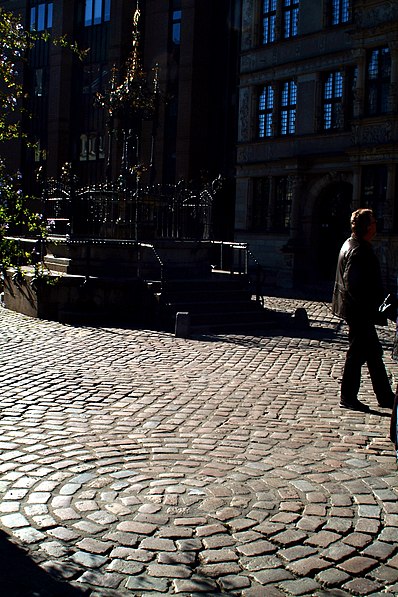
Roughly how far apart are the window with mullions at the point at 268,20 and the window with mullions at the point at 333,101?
4.03 meters

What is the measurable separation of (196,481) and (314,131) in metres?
24.7

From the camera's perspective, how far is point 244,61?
3164 cm

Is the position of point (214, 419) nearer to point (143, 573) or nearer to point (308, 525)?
point (308, 525)

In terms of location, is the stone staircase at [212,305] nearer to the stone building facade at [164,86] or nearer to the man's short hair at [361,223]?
the man's short hair at [361,223]

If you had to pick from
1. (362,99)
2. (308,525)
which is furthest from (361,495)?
(362,99)

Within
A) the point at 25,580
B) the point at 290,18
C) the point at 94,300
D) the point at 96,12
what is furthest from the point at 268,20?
the point at 25,580

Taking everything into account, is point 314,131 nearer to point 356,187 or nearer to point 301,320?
point 356,187

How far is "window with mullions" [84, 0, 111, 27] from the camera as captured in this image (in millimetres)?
41312

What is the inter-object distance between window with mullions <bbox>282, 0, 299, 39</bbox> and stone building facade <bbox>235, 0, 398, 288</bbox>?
0.04m

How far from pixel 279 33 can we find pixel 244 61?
2322mm

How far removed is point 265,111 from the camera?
3100cm

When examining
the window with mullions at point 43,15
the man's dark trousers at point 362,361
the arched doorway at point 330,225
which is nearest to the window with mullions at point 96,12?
the window with mullions at point 43,15

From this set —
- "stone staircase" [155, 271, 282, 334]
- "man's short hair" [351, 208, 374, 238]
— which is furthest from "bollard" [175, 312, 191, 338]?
"man's short hair" [351, 208, 374, 238]

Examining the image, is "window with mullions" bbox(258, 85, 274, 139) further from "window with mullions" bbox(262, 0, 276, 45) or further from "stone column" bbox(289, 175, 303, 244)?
"stone column" bbox(289, 175, 303, 244)
